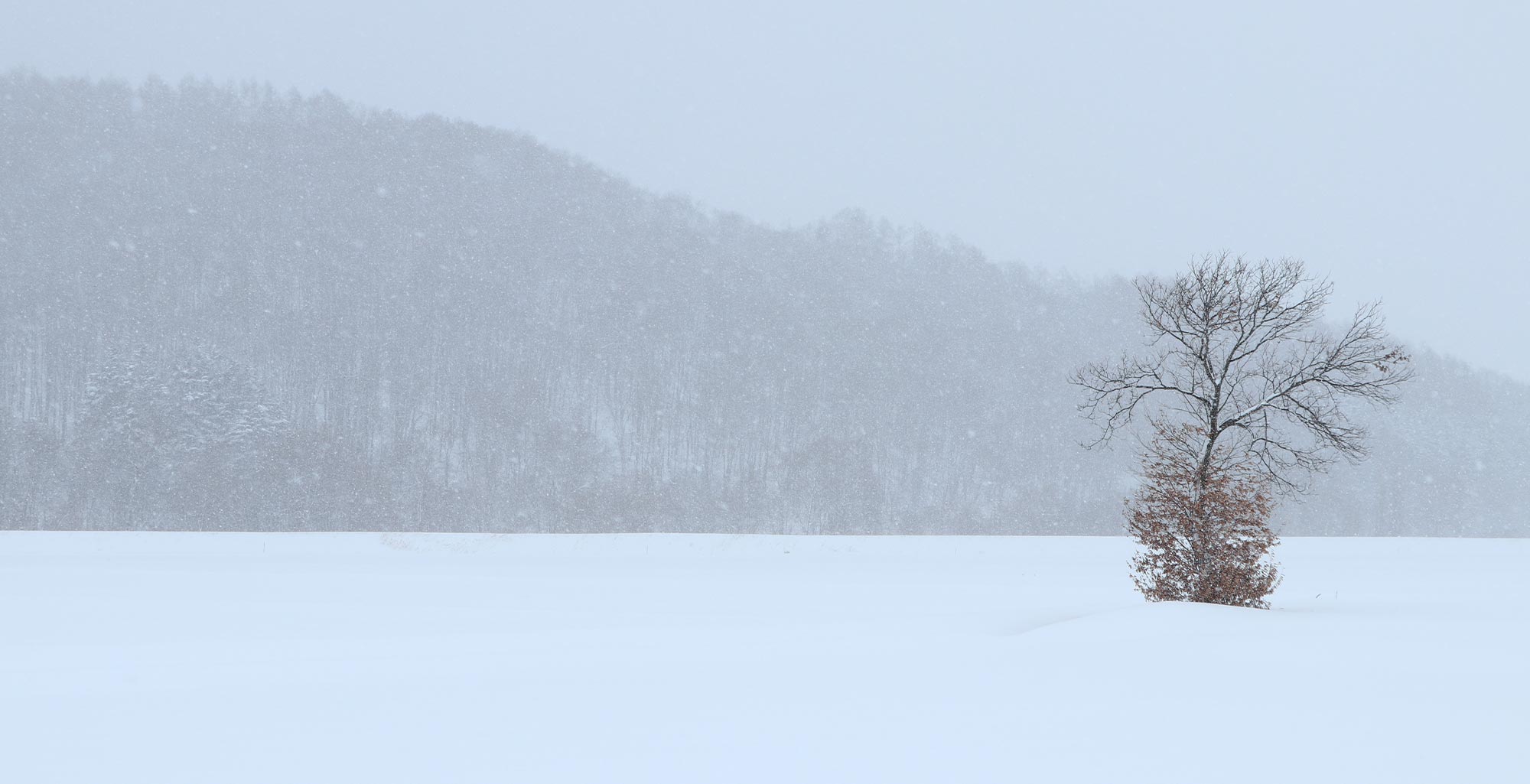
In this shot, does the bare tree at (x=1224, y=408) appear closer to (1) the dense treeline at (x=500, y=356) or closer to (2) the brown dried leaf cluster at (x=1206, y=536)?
(2) the brown dried leaf cluster at (x=1206, y=536)

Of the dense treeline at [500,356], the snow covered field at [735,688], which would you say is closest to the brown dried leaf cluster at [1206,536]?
the snow covered field at [735,688]

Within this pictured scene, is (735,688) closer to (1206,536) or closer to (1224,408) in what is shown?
(1206,536)

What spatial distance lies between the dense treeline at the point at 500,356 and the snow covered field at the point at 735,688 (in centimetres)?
5093

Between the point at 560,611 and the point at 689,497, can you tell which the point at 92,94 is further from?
the point at 560,611

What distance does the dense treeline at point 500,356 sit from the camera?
2386 inches

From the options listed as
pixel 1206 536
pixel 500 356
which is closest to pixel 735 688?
pixel 1206 536

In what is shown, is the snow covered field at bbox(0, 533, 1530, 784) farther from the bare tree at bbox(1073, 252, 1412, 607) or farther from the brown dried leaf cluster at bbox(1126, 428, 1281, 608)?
the bare tree at bbox(1073, 252, 1412, 607)

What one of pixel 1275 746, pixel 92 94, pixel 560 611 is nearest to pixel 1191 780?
pixel 1275 746


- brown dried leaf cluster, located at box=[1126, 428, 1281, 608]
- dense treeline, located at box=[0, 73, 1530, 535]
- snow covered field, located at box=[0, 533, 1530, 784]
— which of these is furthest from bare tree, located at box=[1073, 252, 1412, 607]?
dense treeline, located at box=[0, 73, 1530, 535]

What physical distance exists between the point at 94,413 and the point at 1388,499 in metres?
101

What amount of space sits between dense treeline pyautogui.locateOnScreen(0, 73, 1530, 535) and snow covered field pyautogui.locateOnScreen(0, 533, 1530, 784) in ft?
167

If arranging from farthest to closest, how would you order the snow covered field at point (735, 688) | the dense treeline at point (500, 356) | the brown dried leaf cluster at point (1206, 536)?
the dense treeline at point (500, 356) → the brown dried leaf cluster at point (1206, 536) → the snow covered field at point (735, 688)

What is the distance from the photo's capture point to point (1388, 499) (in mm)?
86125

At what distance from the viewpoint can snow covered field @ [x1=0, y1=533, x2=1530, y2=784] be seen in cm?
520
